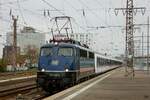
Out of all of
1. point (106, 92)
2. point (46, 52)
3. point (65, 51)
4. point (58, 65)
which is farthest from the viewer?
point (65, 51)

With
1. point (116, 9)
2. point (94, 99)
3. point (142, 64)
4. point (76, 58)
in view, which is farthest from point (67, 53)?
point (142, 64)

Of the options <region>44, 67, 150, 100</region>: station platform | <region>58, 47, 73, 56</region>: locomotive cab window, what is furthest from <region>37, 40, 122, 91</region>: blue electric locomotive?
<region>44, 67, 150, 100</region>: station platform

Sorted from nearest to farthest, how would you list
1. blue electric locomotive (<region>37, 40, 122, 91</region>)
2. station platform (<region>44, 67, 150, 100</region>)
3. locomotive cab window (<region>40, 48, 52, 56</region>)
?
station platform (<region>44, 67, 150, 100</region>) → blue electric locomotive (<region>37, 40, 122, 91</region>) → locomotive cab window (<region>40, 48, 52, 56</region>)

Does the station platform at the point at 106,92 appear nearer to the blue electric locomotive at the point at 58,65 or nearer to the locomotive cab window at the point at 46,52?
the blue electric locomotive at the point at 58,65

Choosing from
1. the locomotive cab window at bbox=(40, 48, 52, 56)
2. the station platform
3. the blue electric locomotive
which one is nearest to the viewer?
the station platform

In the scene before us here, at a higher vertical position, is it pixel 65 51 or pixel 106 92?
pixel 65 51

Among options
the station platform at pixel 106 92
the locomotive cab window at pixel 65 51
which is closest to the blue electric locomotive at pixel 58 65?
the locomotive cab window at pixel 65 51

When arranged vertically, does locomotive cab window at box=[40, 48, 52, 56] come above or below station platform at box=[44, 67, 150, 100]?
above

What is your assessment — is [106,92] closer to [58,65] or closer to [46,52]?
[58,65]

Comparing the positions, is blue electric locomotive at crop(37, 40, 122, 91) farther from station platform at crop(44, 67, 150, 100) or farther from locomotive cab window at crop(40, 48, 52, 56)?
station platform at crop(44, 67, 150, 100)

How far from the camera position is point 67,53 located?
2388cm

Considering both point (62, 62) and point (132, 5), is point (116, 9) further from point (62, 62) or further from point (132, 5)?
point (62, 62)

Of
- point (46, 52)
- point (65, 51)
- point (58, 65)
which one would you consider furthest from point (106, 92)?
point (46, 52)

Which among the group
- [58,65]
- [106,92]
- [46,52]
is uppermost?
[46,52]
